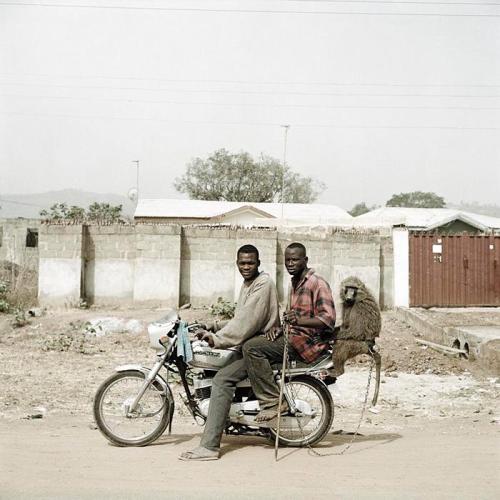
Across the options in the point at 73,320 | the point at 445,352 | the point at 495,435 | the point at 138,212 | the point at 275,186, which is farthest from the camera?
the point at 275,186

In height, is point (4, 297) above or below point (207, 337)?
above

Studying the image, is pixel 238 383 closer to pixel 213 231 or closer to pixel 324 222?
pixel 213 231

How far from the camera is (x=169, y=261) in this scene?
53.5 feet

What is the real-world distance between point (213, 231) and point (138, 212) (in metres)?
23.3

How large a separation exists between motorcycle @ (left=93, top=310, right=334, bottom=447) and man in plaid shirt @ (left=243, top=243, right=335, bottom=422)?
0.11 meters

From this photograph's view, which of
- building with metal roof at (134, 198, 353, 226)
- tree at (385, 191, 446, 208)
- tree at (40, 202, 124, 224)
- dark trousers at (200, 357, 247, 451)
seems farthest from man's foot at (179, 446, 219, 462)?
tree at (385, 191, 446, 208)

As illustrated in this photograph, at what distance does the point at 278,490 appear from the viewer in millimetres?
4777

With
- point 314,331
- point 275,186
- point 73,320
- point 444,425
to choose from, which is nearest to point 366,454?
point 314,331

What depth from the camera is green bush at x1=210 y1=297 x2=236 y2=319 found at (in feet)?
50.3

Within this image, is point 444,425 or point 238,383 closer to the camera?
point 238,383

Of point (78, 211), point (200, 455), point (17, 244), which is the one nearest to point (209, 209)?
point (78, 211)

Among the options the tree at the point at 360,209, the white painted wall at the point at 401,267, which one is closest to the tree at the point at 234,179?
the tree at the point at 360,209

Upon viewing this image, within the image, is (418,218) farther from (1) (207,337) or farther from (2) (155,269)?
(1) (207,337)

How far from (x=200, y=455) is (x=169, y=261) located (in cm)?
1093
